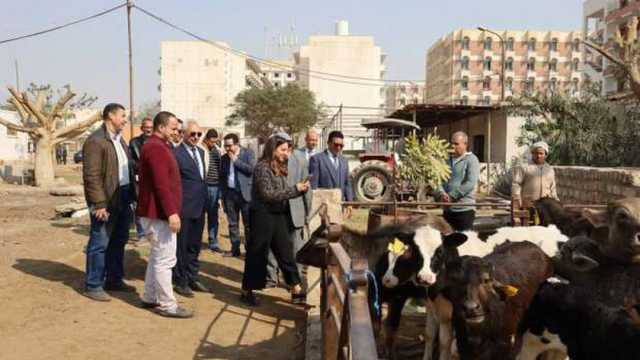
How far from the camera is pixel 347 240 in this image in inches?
223

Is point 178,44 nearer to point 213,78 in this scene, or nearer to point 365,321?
point 213,78

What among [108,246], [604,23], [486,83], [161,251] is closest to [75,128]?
[108,246]

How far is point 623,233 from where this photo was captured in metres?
4.52

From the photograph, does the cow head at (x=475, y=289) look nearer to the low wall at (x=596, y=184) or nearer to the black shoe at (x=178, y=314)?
the black shoe at (x=178, y=314)

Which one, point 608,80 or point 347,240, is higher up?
point 608,80

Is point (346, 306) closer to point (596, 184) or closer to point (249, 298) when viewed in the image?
point (249, 298)

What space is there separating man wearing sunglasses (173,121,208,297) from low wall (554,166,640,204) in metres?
5.55

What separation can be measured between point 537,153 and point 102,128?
4.81 m

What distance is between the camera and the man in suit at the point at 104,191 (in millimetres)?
6438

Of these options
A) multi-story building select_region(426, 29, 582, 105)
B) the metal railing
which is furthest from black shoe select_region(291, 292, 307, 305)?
multi-story building select_region(426, 29, 582, 105)

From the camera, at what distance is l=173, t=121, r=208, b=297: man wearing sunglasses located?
6.87 metres

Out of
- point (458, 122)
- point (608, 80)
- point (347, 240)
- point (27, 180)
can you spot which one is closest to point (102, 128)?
Result: point (347, 240)

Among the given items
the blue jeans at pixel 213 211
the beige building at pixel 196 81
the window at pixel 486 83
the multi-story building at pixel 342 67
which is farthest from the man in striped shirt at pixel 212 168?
the window at pixel 486 83

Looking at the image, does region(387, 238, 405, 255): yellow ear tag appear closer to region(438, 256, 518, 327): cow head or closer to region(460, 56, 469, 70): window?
region(438, 256, 518, 327): cow head
